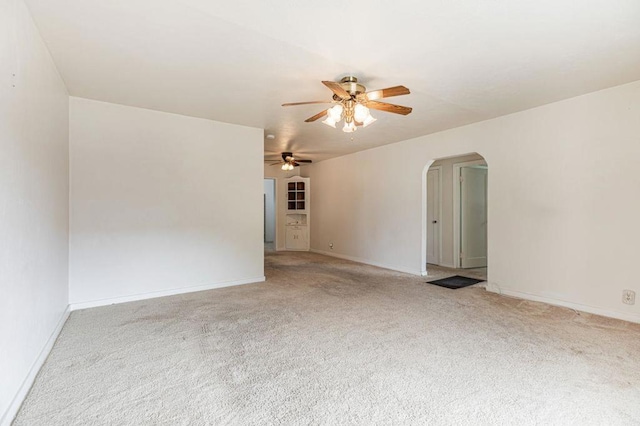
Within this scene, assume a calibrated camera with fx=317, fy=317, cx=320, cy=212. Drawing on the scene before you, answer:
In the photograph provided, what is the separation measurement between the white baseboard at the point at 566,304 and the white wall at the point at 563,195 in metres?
0.01

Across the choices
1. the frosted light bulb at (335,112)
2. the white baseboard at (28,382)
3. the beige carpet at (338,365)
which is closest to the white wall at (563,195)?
the beige carpet at (338,365)

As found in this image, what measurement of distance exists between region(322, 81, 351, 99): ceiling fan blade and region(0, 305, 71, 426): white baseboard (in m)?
2.73

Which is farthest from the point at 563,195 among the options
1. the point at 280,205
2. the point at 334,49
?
the point at 280,205

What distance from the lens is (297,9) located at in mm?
1904

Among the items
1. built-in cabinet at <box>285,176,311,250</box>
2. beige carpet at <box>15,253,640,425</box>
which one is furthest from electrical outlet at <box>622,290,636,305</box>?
built-in cabinet at <box>285,176,311,250</box>

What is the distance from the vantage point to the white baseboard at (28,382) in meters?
1.60

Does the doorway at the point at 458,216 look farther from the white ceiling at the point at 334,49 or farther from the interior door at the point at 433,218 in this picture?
the white ceiling at the point at 334,49

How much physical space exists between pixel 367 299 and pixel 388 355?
1470 millimetres

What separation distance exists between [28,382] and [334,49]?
2941 mm

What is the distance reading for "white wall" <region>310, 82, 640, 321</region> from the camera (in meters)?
3.10

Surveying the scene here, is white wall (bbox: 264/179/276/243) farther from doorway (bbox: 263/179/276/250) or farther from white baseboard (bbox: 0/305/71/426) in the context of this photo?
white baseboard (bbox: 0/305/71/426)

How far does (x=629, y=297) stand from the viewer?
10.0ft

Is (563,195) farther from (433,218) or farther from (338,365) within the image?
(338,365)

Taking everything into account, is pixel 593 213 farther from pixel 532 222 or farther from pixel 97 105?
pixel 97 105
